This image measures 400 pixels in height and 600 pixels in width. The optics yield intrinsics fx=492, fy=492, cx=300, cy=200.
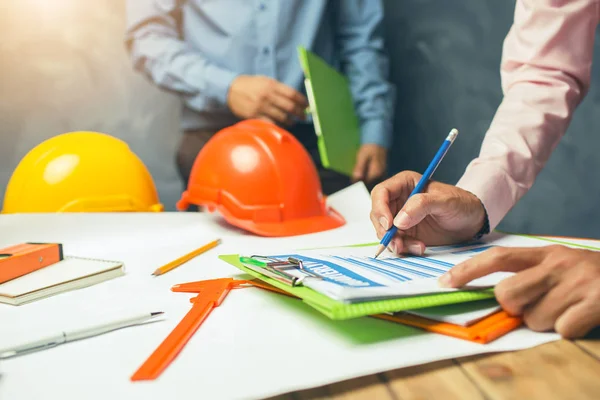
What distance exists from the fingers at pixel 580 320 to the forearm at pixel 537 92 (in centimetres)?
33

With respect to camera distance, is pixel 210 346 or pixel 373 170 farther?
pixel 373 170

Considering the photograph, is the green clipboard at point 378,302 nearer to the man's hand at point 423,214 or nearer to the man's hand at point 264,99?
the man's hand at point 423,214

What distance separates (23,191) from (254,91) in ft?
2.10

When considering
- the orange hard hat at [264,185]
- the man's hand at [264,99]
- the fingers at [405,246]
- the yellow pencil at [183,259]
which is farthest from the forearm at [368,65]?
the fingers at [405,246]

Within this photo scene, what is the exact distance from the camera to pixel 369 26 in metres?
1.49

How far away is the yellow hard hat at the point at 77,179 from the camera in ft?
2.74

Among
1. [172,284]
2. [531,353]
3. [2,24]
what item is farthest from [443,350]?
[2,24]

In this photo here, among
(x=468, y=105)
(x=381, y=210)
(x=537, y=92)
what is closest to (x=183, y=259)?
(x=381, y=210)

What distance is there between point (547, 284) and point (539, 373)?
76mm

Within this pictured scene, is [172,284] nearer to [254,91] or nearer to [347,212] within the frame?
[347,212]

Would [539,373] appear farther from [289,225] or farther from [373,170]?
[373,170]

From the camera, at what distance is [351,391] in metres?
0.28

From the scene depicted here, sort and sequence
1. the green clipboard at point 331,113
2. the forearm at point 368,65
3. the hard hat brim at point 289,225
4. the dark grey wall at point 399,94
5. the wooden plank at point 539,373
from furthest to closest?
the forearm at point 368,65 < the dark grey wall at point 399,94 < the green clipboard at point 331,113 < the hard hat brim at point 289,225 < the wooden plank at point 539,373

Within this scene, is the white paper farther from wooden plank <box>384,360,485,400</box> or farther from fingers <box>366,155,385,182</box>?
fingers <box>366,155,385,182</box>
